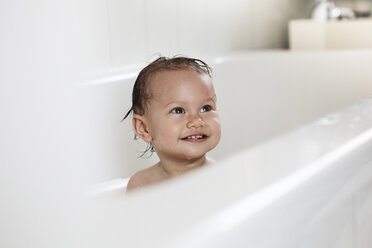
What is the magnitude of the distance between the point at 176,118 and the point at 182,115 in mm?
13

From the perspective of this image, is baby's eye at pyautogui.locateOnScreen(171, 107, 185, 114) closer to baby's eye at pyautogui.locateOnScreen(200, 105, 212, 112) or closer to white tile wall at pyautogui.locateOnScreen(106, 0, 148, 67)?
baby's eye at pyautogui.locateOnScreen(200, 105, 212, 112)

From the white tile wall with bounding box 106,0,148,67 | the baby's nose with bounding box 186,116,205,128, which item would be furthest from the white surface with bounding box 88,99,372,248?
the white tile wall with bounding box 106,0,148,67

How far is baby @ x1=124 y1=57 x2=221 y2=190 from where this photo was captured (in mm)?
1042

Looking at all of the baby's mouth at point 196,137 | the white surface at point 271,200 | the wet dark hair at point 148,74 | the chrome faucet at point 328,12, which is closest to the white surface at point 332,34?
the chrome faucet at point 328,12

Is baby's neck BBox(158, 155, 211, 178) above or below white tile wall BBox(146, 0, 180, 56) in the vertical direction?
below

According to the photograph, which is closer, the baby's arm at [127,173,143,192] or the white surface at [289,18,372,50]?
the baby's arm at [127,173,143,192]

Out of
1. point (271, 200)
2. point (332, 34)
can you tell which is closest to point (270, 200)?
point (271, 200)

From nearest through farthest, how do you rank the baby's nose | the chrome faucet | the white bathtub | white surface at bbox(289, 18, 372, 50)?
the white bathtub
the baby's nose
white surface at bbox(289, 18, 372, 50)
the chrome faucet

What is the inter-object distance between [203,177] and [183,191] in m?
0.03

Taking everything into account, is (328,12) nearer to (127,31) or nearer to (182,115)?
(127,31)

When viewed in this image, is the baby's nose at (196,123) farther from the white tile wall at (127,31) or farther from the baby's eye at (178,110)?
the white tile wall at (127,31)

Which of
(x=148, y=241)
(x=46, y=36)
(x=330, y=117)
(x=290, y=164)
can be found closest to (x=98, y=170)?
(x=46, y=36)

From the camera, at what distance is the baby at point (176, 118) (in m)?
1.04

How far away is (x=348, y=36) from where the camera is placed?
1.96 m
